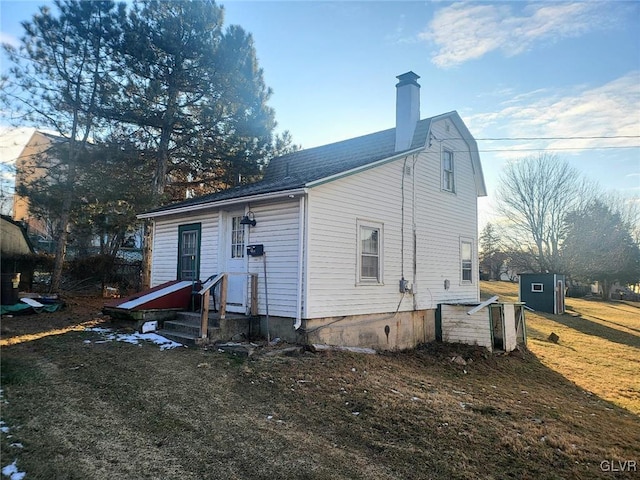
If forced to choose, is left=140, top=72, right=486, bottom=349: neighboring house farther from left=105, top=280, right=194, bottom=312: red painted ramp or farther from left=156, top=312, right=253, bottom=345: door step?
left=105, top=280, right=194, bottom=312: red painted ramp

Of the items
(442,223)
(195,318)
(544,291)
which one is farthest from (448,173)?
(544,291)

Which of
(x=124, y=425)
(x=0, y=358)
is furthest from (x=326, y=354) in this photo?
(x=0, y=358)

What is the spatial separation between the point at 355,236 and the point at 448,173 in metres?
5.43

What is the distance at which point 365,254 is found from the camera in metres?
9.64

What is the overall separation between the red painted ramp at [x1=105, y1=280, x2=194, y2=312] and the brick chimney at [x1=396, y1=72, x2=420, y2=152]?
6964 millimetres

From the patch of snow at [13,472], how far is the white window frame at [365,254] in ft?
22.6

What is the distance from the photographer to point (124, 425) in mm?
4305

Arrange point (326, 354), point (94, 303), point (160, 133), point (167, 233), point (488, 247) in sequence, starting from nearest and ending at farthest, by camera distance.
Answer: point (326, 354) → point (167, 233) → point (94, 303) → point (160, 133) → point (488, 247)

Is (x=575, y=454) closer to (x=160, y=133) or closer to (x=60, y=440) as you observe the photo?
(x=60, y=440)

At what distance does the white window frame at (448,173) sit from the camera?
12773mm

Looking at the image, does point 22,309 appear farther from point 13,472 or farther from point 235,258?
point 13,472

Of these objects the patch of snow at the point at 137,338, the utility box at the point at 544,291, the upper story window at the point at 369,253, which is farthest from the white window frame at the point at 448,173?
the utility box at the point at 544,291

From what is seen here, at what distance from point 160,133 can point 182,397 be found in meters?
13.7

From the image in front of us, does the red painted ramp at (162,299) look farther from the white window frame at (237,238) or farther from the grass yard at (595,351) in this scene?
the grass yard at (595,351)
